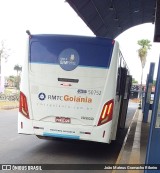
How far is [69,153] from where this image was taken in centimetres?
1068

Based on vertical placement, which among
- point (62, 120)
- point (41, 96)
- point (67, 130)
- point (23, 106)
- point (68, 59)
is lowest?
point (67, 130)

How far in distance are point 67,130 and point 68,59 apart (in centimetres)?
177

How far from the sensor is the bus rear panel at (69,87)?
9.76 meters

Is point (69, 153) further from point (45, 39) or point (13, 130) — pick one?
point (13, 130)

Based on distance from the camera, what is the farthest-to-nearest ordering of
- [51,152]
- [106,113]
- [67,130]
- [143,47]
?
[143,47] < [51,152] < [67,130] < [106,113]

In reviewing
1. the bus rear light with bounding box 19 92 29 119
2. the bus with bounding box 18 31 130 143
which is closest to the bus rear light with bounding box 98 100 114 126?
the bus with bounding box 18 31 130 143

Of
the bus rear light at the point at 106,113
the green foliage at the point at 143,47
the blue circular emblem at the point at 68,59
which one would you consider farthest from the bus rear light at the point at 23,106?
the green foliage at the point at 143,47

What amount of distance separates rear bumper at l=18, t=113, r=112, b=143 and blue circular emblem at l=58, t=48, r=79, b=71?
1445mm

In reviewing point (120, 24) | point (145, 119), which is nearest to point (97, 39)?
point (145, 119)

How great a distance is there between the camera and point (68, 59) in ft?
32.8

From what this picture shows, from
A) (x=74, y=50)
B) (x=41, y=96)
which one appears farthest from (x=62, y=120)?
(x=74, y=50)

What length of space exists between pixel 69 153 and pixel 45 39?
122 inches

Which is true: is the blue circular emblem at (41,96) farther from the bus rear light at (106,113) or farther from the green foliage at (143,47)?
the green foliage at (143,47)

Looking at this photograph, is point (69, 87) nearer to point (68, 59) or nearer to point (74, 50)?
point (68, 59)
